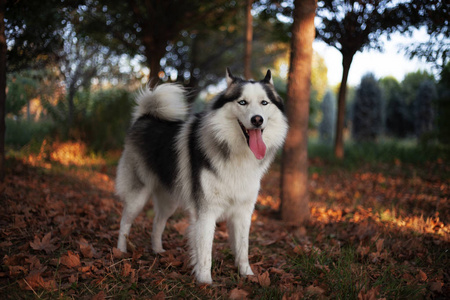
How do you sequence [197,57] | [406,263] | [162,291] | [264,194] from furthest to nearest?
[197,57]
[264,194]
[406,263]
[162,291]

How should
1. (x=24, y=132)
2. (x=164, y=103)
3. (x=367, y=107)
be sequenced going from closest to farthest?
(x=164, y=103) < (x=24, y=132) < (x=367, y=107)

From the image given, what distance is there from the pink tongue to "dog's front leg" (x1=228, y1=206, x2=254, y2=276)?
609 mm

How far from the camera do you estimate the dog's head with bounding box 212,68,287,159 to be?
9.07ft

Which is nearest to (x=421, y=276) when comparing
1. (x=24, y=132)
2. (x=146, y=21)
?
(x=24, y=132)

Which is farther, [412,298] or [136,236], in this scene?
[136,236]

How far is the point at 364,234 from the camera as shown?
13.1ft

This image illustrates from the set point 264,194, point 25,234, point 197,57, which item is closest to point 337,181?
point 264,194

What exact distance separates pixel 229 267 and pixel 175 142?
140cm

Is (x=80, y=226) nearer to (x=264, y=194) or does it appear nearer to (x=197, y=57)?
(x=264, y=194)

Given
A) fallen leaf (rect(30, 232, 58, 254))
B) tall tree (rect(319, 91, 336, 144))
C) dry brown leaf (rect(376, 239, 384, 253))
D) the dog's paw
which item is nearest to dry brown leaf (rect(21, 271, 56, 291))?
fallen leaf (rect(30, 232, 58, 254))

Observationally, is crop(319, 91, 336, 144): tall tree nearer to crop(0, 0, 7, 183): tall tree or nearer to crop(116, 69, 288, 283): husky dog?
crop(0, 0, 7, 183): tall tree

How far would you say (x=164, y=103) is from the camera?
3814 mm

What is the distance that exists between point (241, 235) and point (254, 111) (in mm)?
1242

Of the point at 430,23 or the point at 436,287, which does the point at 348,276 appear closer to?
the point at 436,287
